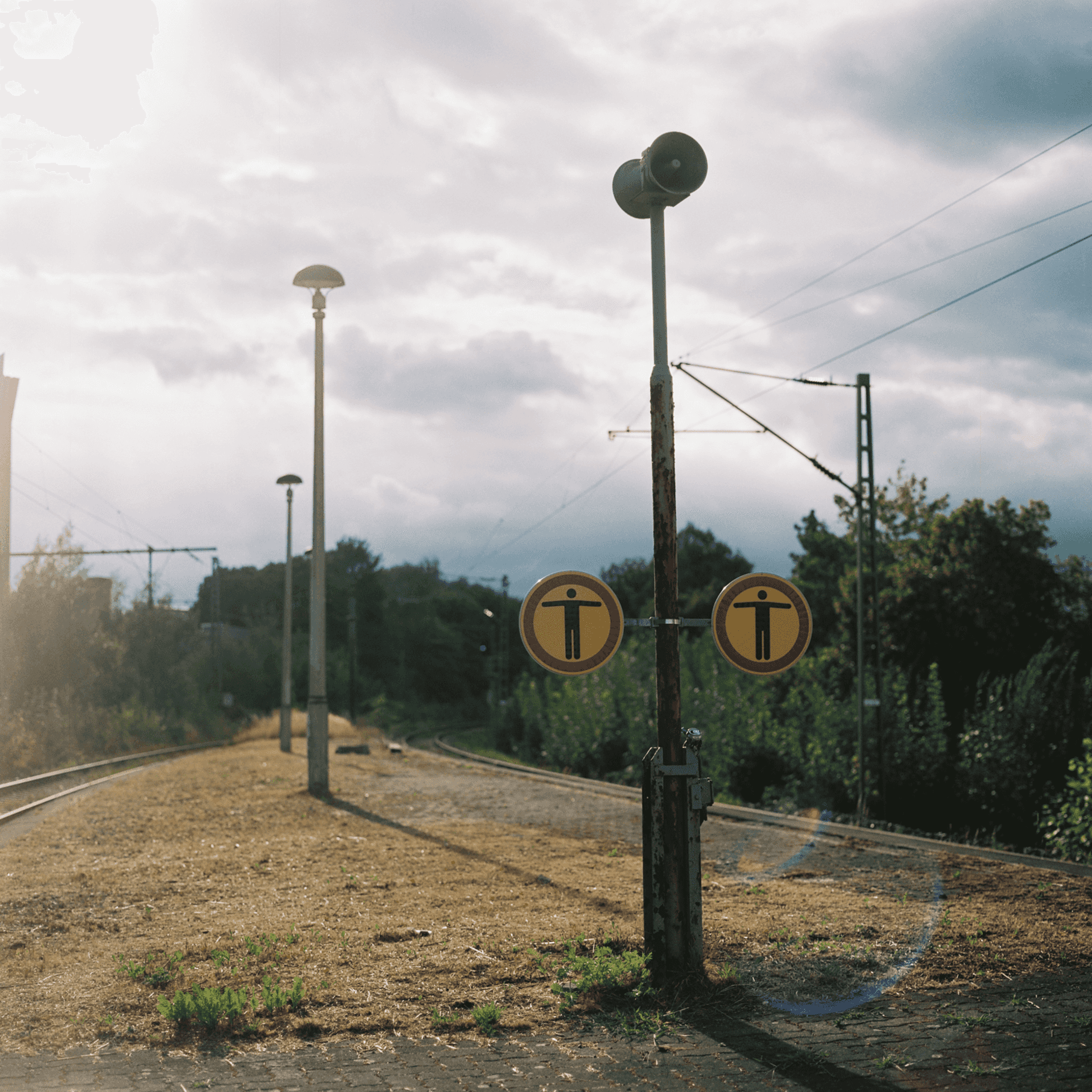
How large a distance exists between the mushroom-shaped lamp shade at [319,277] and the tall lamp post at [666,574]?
11603 millimetres

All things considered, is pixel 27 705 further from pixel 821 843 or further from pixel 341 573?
pixel 341 573

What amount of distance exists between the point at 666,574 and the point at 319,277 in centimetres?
1289

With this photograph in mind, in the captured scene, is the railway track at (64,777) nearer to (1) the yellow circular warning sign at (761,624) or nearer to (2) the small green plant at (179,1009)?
(2) the small green plant at (179,1009)

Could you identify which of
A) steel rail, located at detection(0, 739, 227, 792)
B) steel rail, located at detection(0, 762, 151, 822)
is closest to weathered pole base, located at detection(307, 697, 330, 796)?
steel rail, located at detection(0, 762, 151, 822)

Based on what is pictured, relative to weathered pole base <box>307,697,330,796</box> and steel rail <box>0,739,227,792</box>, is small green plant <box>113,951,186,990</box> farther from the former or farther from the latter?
steel rail <box>0,739,227,792</box>

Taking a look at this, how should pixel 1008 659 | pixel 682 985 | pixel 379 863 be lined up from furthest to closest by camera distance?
pixel 1008 659 → pixel 379 863 → pixel 682 985

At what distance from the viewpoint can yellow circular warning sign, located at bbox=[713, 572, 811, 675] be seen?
6.50 m

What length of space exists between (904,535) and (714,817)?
1410 centimetres

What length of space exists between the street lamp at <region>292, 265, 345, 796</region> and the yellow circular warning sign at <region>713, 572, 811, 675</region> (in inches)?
448

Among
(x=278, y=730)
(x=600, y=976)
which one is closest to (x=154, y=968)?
(x=600, y=976)

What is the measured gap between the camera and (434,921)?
777 centimetres

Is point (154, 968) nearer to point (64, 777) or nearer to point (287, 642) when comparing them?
point (64, 777)

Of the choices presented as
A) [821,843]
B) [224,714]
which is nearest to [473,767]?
[821,843]

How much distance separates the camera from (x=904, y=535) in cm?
2695
